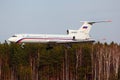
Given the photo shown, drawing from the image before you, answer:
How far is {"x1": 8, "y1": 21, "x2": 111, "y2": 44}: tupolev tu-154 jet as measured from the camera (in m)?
93.7

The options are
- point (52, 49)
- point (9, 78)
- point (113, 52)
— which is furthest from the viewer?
point (113, 52)

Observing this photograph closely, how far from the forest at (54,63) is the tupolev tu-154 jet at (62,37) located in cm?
154

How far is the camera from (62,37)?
10088cm

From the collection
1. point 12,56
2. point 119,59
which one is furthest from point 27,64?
point 119,59

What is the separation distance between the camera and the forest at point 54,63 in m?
94.8

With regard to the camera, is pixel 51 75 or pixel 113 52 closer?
pixel 51 75

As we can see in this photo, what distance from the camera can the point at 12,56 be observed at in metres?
96.3

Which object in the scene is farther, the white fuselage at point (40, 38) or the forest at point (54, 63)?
the forest at point (54, 63)

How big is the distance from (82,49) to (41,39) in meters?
9.83

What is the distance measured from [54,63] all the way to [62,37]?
5.90 m

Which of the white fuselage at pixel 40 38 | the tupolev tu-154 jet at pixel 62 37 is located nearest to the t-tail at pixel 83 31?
the tupolev tu-154 jet at pixel 62 37

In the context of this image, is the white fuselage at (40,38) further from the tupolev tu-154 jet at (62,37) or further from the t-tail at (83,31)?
the t-tail at (83,31)

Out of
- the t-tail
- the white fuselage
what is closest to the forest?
the white fuselage

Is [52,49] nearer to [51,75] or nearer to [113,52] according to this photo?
[51,75]
